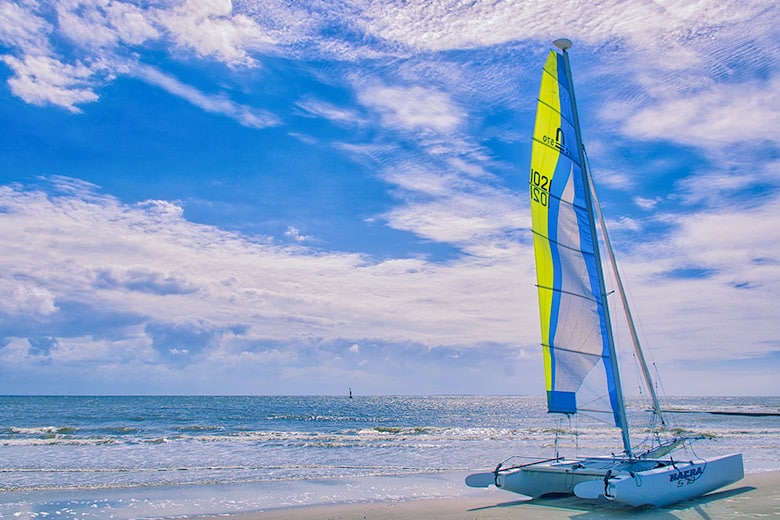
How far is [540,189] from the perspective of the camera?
41.4ft

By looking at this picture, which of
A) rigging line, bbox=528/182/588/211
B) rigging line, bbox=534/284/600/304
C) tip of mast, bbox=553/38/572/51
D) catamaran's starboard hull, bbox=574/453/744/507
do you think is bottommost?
Result: catamaran's starboard hull, bbox=574/453/744/507

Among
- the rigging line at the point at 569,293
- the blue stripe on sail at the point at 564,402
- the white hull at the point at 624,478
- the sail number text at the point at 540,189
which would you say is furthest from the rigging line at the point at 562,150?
the white hull at the point at 624,478

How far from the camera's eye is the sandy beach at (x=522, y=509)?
10891 mm

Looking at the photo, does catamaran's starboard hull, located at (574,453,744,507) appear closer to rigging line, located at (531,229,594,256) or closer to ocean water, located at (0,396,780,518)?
ocean water, located at (0,396,780,518)

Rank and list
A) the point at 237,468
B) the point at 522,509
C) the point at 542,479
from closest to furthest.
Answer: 1. the point at 522,509
2. the point at 542,479
3. the point at 237,468

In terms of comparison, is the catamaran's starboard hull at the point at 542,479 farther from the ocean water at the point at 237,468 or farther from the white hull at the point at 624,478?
the ocean water at the point at 237,468

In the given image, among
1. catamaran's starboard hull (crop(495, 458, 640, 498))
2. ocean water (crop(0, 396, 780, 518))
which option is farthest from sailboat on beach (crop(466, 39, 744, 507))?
ocean water (crop(0, 396, 780, 518))

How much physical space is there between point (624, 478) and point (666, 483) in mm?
1218

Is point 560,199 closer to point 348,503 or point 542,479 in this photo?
point 542,479

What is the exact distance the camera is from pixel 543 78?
506 inches

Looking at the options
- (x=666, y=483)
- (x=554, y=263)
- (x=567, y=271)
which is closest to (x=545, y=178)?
(x=554, y=263)

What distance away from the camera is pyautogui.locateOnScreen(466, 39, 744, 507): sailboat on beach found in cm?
1184

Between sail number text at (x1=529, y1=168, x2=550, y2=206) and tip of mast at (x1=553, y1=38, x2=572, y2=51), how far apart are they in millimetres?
2890

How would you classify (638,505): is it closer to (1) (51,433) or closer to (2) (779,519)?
(2) (779,519)
